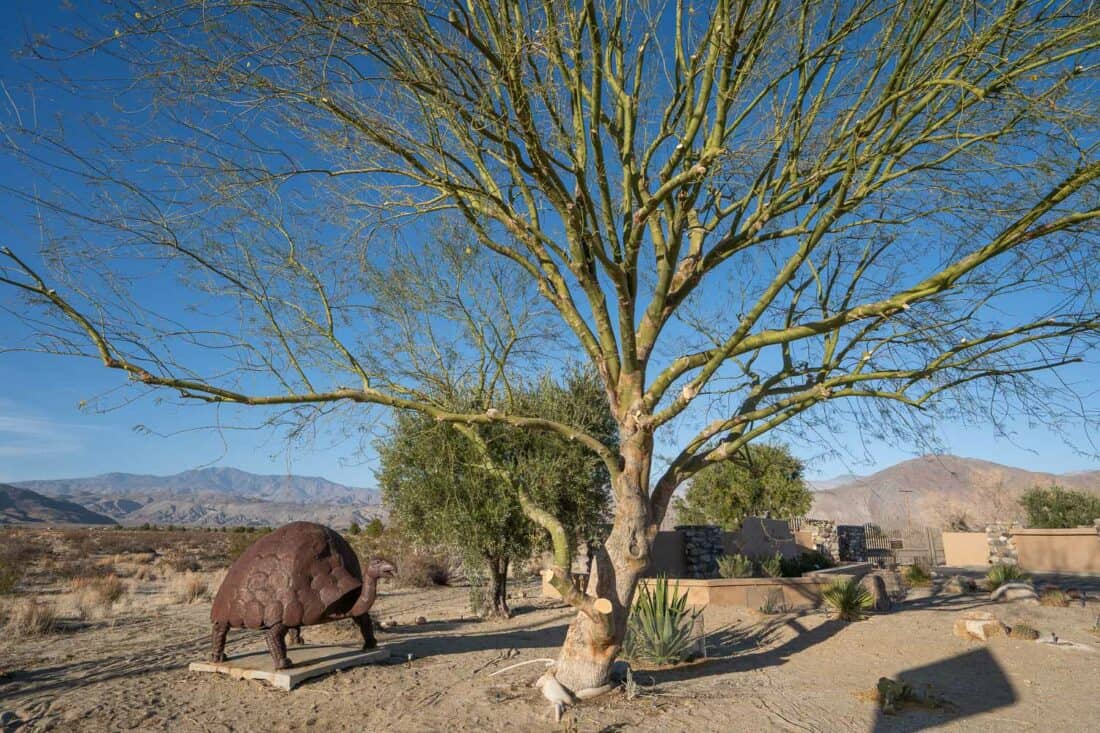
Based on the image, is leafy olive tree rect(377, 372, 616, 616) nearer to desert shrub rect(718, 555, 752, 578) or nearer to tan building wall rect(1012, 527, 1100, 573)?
desert shrub rect(718, 555, 752, 578)

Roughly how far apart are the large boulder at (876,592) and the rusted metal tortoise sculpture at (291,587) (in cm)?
976

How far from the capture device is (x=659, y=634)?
940 cm

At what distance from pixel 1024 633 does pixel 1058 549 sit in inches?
660

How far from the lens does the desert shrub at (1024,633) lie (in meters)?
10.4

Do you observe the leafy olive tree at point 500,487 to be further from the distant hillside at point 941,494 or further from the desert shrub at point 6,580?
the distant hillside at point 941,494

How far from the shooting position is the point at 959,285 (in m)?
7.00

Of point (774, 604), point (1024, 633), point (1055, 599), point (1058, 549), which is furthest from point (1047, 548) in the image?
point (1024, 633)

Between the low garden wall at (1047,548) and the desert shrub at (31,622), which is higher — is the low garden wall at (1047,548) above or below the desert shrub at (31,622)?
above

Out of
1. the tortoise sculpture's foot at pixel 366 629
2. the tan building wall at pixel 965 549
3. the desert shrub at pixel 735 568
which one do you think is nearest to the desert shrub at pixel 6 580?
the tortoise sculpture's foot at pixel 366 629

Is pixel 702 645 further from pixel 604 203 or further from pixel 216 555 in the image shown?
pixel 216 555

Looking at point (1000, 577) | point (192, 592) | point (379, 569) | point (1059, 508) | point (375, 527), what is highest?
point (1059, 508)

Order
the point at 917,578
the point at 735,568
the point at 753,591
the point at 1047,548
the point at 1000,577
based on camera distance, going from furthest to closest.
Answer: the point at 1047,548 → the point at 917,578 → the point at 1000,577 → the point at 735,568 → the point at 753,591

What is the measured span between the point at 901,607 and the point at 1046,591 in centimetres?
325

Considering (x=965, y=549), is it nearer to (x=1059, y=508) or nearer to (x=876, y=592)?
(x=1059, y=508)
